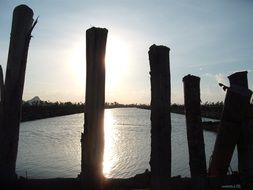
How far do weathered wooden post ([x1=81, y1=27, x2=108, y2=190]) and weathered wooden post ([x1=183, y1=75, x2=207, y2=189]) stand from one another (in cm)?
137

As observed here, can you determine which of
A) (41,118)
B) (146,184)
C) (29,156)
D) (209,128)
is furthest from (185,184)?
(41,118)

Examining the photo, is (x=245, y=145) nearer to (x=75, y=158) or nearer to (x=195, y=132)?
(x=195, y=132)

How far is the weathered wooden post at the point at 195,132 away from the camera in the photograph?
5578 mm

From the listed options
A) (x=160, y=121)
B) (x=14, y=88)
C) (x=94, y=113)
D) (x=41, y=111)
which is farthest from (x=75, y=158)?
(x=41, y=111)

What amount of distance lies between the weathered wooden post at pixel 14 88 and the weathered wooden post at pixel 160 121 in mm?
1936

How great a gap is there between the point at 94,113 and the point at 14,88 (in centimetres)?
128

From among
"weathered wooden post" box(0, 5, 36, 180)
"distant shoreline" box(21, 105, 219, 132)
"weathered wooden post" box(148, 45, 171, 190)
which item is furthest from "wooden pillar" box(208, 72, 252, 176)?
"distant shoreline" box(21, 105, 219, 132)

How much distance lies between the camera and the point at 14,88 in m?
5.41

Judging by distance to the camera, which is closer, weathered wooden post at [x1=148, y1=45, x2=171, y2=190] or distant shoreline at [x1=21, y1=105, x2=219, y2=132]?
weathered wooden post at [x1=148, y1=45, x2=171, y2=190]

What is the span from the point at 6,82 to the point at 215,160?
360 cm

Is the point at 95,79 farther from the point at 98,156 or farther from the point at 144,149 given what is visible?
the point at 144,149

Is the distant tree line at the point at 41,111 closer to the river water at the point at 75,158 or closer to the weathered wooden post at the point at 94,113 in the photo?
the river water at the point at 75,158

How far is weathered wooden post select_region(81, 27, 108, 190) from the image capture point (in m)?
5.11

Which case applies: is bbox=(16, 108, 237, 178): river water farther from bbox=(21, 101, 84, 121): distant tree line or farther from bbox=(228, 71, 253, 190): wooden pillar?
bbox=(21, 101, 84, 121): distant tree line
